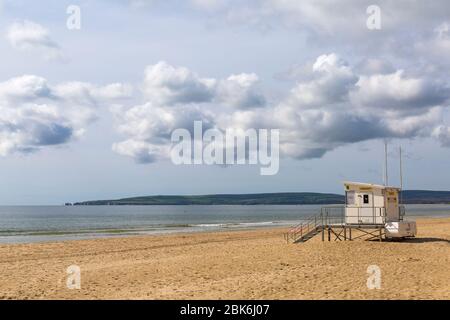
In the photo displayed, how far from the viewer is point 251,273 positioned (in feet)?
61.5

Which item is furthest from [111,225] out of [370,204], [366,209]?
[370,204]

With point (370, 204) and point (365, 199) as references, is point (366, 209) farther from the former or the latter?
point (365, 199)

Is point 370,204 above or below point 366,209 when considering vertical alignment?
above

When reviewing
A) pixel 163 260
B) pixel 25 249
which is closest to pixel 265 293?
pixel 163 260

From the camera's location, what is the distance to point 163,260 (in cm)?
2425

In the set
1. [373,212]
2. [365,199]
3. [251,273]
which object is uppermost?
[365,199]

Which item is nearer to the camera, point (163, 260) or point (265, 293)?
point (265, 293)

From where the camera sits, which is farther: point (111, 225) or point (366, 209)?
point (111, 225)

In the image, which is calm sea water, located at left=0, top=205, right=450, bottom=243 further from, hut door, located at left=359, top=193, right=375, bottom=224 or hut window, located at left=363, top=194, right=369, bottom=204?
hut window, located at left=363, top=194, right=369, bottom=204

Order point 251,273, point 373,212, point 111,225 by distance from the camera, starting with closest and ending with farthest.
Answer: point 251,273 < point 373,212 < point 111,225
